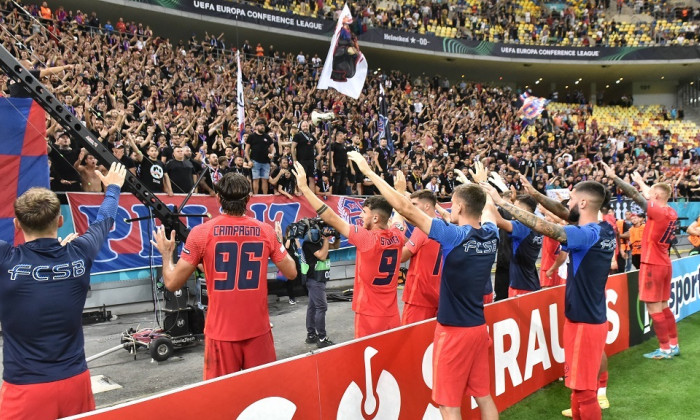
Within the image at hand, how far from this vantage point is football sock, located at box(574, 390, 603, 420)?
442cm

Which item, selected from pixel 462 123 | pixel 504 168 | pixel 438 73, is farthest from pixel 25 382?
pixel 438 73

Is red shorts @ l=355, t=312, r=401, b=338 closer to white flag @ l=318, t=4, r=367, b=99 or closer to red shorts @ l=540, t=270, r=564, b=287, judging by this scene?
red shorts @ l=540, t=270, r=564, b=287

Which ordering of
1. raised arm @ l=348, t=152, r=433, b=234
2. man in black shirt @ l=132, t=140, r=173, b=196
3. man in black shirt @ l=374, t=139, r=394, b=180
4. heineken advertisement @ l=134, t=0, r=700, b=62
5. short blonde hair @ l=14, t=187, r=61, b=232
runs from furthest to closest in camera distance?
1. heineken advertisement @ l=134, t=0, r=700, b=62
2. man in black shirt @ l=374, t=139, r=394, b=180
3. man in black shirt @ l=132, t=140, r=173, b=196
4. raised arm @ l=348, t=152, r=433, b=234
5. short blonde hair @ l=14, t=187, r=61, b=232

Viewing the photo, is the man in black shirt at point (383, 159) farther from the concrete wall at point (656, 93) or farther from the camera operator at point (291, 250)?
the concrete wall at point (656, 93)

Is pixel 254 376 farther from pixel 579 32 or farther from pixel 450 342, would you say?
pixel 579 32

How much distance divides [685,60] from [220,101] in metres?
32.9

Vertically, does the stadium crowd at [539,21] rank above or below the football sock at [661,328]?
above

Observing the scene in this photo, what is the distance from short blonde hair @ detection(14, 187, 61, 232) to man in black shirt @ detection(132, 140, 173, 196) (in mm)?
7733

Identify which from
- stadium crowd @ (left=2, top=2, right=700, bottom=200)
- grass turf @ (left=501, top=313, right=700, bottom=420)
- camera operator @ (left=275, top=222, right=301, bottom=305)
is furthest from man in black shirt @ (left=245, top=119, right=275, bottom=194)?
grass turf @ (left=501, top=313, right=700, bottom=420)

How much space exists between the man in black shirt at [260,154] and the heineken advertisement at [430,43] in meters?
13.4

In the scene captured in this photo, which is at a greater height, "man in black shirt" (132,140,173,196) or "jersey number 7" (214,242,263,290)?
"man in black shirt" (132,140,173,196)

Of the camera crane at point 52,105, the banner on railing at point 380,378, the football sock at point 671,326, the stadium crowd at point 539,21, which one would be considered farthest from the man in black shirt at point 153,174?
the stadium crowd at point 539,21

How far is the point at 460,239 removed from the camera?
3.92 metres

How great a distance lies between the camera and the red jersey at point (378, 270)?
5180 millimetres
